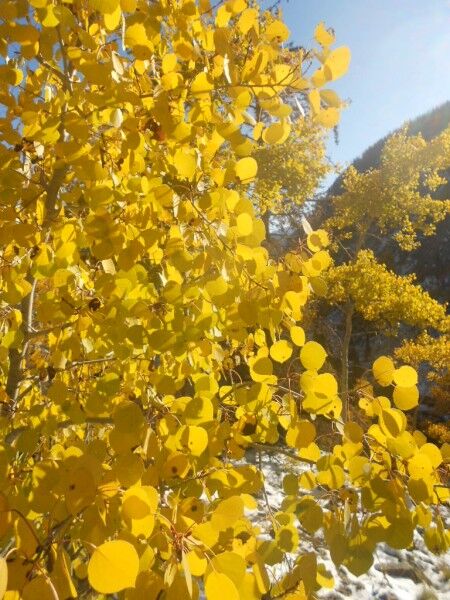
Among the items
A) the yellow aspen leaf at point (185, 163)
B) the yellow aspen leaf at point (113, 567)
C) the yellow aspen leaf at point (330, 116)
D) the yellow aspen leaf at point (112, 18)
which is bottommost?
the yellow aspen leaf at point (113, 567)

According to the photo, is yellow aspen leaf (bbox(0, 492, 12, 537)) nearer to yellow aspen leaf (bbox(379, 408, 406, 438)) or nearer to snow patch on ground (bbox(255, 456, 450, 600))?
yellow aspen leaf (bbox(379, 408, 406, 438))

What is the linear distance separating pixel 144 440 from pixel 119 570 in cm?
22

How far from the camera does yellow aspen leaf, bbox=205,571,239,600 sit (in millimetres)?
441

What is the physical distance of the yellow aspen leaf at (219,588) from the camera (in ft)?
1.45

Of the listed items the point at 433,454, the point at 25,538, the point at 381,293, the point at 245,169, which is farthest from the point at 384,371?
the point at 381,293

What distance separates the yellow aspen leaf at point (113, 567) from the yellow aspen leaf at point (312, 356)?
0.42 metres

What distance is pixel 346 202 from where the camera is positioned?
9828 mm

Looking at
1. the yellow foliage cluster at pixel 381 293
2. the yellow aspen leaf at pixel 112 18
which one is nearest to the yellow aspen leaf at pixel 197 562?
the yellow aspen leaf at pixel 112 18

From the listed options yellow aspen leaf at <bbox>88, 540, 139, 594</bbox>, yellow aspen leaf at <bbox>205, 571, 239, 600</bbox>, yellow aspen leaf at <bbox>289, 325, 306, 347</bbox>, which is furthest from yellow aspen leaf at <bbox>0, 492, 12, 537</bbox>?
yellow aspen leaf at <bbox>289, 325, 306, 347</bbox>

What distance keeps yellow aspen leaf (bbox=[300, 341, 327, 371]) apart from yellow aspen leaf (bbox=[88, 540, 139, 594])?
16.4 inches

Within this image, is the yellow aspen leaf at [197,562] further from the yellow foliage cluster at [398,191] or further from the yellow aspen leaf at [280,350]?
the yellow foliage cluster at [398,191]

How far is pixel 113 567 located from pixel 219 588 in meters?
0.12

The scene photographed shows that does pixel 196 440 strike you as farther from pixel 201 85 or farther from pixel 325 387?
pixel 201 85

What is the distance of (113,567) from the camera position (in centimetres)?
41
